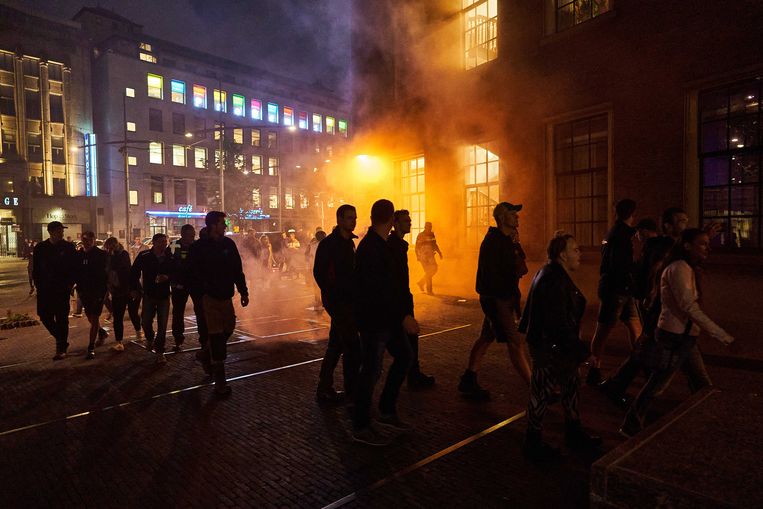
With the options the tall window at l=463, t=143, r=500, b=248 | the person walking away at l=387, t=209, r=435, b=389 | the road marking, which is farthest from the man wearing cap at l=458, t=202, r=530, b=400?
the tall window at l=463, t=143, r=500, b=248

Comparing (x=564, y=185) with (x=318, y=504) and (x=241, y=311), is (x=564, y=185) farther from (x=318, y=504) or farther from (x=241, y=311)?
(x=318, y=504)

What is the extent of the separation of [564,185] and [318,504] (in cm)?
840

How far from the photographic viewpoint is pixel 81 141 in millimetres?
40625

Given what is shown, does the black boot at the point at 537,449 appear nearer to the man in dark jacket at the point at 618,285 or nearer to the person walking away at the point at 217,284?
the man in dark jacket at the point at 618,285

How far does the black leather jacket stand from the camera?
10.1 ft

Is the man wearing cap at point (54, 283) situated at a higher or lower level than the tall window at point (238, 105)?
lower

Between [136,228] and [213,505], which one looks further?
[136,228]

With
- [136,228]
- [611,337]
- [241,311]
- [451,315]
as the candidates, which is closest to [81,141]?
[136,228]

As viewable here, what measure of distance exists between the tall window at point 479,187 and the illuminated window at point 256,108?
4053 centimetres

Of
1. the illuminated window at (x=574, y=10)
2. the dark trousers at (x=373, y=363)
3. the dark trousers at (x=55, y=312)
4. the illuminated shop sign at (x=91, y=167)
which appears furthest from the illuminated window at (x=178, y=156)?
the dark trousers at (x=373, y=363)

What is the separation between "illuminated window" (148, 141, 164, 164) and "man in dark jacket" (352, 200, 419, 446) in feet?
136

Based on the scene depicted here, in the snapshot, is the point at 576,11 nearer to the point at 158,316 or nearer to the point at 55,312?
the point at 158,316

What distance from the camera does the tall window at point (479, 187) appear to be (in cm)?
1105

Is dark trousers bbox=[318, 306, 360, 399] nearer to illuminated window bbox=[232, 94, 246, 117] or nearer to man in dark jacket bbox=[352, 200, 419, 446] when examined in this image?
man in dark jacket bbox=[352, 200, 419, 446]
